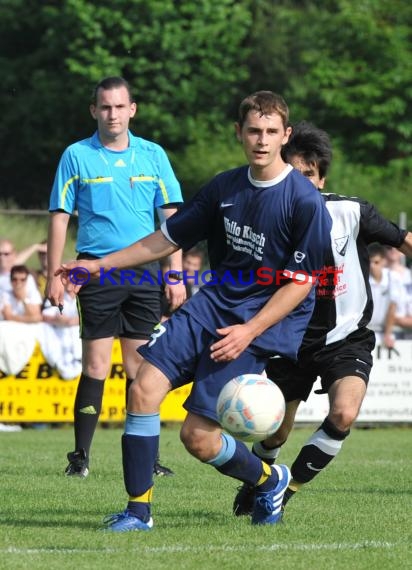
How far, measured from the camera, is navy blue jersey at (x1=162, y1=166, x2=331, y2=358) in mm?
5965

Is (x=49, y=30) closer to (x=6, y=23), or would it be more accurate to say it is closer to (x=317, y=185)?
(x=6, y=23)

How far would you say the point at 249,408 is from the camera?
227 inches

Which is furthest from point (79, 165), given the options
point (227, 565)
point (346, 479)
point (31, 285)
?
point (31, 285)

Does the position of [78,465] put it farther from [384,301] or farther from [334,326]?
[384,301]

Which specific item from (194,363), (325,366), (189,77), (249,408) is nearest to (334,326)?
(325,366)

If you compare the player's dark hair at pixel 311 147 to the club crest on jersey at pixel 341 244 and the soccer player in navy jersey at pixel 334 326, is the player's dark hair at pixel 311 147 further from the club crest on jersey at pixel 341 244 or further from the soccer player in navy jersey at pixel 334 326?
the club crest on jersey at pixel 341 244

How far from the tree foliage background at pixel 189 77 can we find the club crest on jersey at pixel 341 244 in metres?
25.0

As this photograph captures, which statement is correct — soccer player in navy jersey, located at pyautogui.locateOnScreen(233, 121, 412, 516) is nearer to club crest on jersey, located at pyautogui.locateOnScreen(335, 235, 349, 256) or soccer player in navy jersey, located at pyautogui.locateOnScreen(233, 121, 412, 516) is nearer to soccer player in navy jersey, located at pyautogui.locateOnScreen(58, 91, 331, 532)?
club crest on jersey, located at pyautogui.locateOnScreen(335, 235, 349, 256)

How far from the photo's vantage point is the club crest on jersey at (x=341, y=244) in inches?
268

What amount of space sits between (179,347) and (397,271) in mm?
9381

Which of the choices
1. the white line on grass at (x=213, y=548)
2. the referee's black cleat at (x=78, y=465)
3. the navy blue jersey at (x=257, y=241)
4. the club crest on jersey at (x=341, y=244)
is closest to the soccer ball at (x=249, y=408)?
the navy blue jersey at (x=257, y=241)

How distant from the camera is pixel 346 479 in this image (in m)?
8.80

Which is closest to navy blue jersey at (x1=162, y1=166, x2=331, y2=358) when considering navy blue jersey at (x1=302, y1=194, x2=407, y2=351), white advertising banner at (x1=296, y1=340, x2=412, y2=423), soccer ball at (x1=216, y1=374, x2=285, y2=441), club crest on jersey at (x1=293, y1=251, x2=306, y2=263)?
club crest on jersey at (x1=293, y1=251, x2=306, y2=263)

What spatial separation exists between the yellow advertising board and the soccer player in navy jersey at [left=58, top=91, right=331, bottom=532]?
24.9 ft
